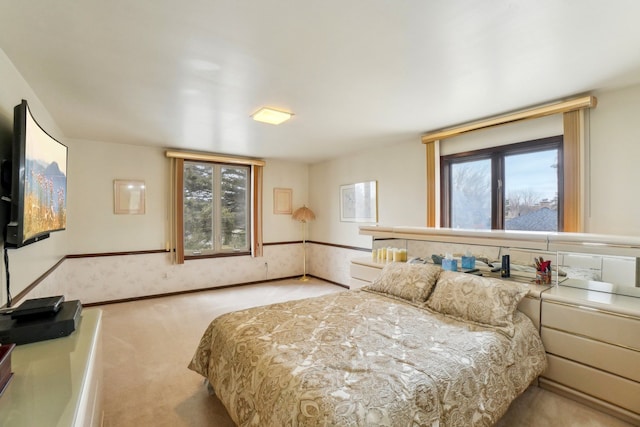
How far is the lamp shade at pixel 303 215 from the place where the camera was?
20.0 ft

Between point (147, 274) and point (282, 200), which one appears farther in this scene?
point (282, 200)

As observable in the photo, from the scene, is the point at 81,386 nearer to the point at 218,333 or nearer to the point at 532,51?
the point at 218,333

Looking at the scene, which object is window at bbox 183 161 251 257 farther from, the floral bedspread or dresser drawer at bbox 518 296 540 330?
dresser drawer at bbox 518 296 540 330

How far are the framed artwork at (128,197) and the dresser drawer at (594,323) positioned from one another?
530cm

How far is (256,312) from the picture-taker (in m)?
2.39

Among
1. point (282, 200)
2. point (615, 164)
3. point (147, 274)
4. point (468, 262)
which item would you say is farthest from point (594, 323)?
point (147, 274)

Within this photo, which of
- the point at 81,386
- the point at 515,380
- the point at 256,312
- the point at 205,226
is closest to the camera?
the point at 81,386

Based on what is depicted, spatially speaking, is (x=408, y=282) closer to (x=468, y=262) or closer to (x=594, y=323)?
(x=468, y=262)

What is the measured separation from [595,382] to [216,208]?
530 cm

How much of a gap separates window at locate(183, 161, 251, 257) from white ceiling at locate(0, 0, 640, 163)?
195 cm

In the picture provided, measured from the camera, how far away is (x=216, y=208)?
551cm

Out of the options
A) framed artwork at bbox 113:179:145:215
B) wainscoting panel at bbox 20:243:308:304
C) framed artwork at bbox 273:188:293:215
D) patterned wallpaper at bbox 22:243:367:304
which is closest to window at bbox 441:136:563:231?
patterned wallpaper at bbox 22:243:367:304

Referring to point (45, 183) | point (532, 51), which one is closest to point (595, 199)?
point (532, 51)

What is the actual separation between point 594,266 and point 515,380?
1.26 metres
